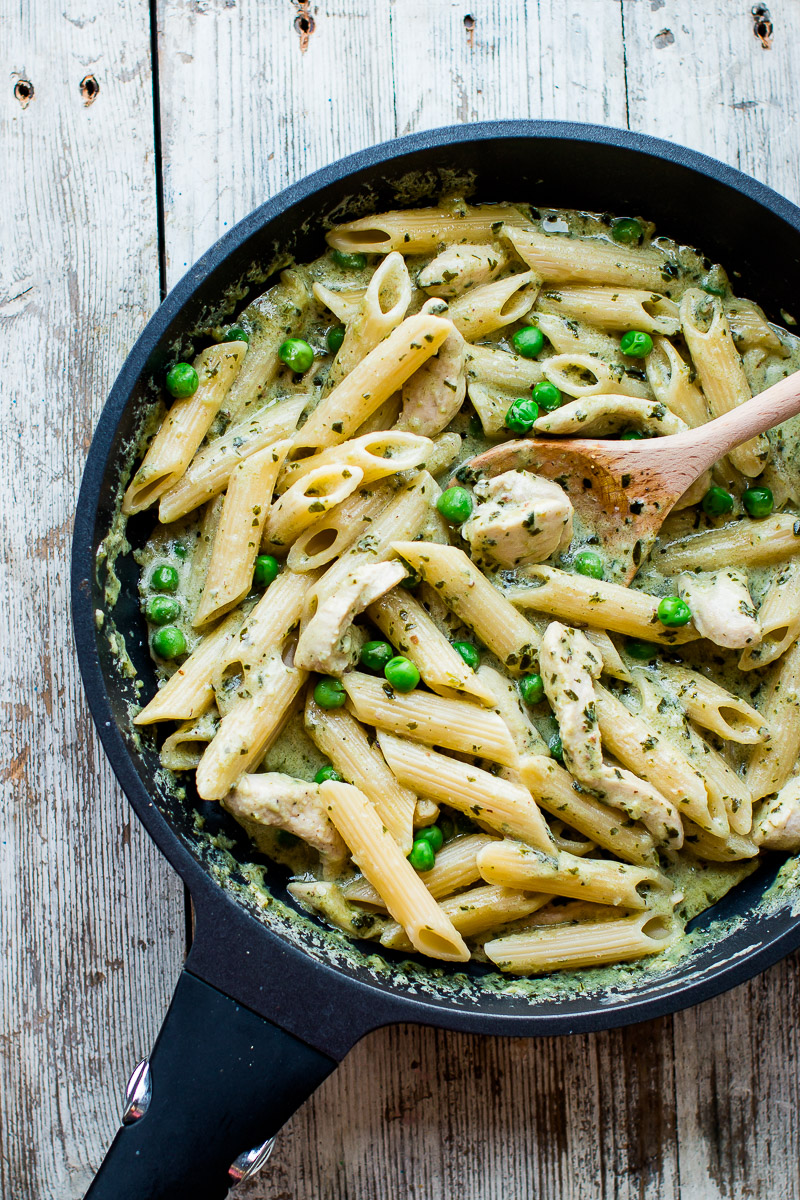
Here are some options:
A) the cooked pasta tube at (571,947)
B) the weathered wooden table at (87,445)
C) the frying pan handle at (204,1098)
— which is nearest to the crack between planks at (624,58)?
the weathered wooden table at (87,445)

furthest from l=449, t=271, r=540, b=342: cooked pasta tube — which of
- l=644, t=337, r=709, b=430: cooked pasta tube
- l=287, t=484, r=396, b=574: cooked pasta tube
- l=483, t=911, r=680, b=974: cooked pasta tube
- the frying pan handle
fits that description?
the frying pan handle

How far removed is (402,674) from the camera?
7.42 feet

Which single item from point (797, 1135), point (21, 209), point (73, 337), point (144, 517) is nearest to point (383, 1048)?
point (797, 1135)

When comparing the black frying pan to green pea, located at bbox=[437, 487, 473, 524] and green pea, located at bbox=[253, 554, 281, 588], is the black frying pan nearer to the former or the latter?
green pea, located at bbox=[253, 554, 281, 588]

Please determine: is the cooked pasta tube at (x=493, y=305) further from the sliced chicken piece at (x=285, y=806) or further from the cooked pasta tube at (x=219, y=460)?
the sliced chicken piece at (x=285, y=806)

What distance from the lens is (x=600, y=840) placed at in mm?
2354

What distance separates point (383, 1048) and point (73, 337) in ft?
6.97

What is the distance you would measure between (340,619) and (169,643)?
48 cm

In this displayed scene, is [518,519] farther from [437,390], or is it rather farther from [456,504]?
[437,390]

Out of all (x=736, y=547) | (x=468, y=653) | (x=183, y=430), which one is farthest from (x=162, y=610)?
(x=736, y=547)

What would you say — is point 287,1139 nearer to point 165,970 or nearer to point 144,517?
point 165,970

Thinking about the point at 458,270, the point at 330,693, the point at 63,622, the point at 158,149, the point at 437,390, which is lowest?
the point at 330,693

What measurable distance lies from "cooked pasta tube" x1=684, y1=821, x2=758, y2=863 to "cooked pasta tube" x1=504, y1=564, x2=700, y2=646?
0.49 metres

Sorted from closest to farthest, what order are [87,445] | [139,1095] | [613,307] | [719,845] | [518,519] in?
[139,1095], [518,519], [719,845], [613,307], [87,445]
